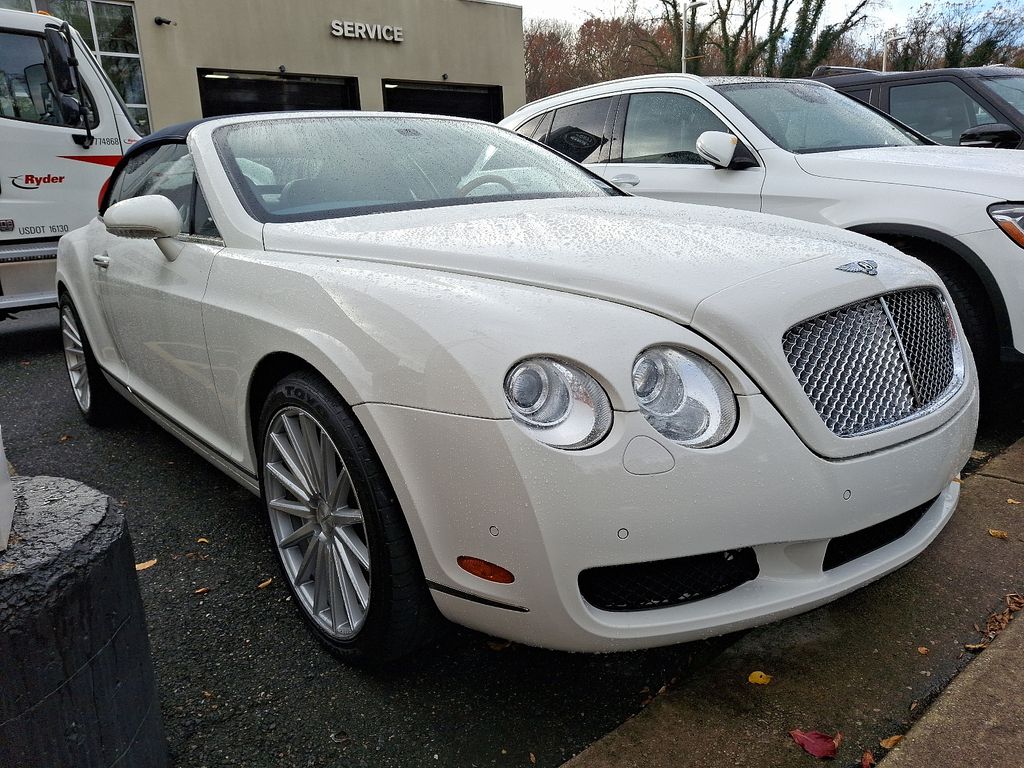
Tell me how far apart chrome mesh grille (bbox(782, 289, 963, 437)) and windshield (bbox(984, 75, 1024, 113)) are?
446 cm

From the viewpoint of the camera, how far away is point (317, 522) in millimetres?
2270

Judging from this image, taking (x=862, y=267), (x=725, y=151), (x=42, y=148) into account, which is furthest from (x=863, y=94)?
(x=42, y=148)

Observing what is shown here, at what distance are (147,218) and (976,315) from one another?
3.33 meters

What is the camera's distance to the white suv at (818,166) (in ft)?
11.7

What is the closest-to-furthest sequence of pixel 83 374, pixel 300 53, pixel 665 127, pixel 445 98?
pixel 83 374 → pixel 665 127 → pixel 300 53 → pixel 445 98

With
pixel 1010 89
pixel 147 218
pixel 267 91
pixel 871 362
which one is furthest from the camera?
pixel 267 91

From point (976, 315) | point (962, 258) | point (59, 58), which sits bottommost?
point (976, 315)

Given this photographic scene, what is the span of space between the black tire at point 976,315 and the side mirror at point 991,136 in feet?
6.62

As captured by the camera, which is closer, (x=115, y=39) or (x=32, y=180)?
(x=32, y=180)

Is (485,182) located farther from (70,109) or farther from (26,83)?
(26,83)

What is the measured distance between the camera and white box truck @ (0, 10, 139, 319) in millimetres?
6438

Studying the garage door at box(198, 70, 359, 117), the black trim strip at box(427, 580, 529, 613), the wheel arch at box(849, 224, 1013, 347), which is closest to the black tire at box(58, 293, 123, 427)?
the black trim strip at box(427, 580, 529, 613)

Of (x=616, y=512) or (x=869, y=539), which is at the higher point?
(x=616, y=512)

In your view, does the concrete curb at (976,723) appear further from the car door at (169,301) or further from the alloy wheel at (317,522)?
the car door at (169,301)
